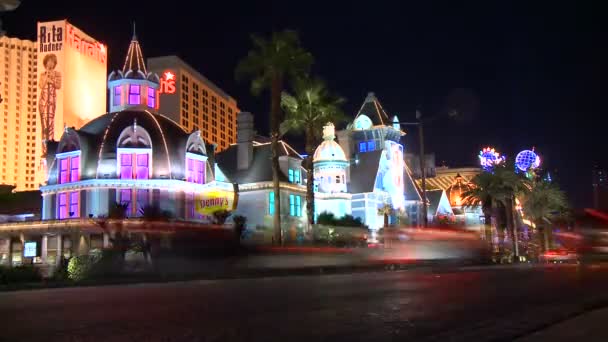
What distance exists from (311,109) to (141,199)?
13.5 m

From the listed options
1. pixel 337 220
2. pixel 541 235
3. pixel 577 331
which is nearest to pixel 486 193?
pixel 541 235

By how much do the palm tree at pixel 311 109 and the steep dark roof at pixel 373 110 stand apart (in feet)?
80.1

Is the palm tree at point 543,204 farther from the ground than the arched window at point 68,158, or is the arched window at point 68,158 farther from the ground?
the arched window at point 68,158

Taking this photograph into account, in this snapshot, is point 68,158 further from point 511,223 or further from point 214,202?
point 511,223

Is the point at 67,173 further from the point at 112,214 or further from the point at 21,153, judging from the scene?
the point at 21,153

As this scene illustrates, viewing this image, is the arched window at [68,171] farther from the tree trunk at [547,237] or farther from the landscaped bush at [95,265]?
the tree trunk at [547,237]

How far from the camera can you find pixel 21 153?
147125mm

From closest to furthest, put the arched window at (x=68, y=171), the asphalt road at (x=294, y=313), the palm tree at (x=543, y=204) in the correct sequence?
the asphalt road at (x=294, y=313), the arched window at (x=68, y=171), the palm tree at (x=543, y=204)

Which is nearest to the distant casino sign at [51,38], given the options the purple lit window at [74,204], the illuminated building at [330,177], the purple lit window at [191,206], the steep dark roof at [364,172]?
the steep dark roof at [364,172]

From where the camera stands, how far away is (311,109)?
48.2 m

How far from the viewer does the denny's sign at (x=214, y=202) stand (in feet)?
169

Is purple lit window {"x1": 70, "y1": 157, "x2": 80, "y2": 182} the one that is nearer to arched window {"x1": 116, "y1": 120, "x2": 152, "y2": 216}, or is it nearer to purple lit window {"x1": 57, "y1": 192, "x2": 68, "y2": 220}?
purple lit window {"x1": 57, "y1": 192, "x2": 68, "y2": 220}

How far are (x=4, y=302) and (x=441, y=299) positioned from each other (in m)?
10.6

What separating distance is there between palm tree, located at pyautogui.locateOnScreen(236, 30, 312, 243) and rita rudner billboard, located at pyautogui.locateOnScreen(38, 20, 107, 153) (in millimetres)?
80553
